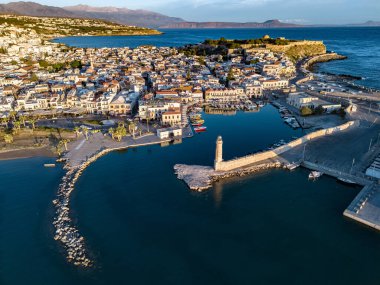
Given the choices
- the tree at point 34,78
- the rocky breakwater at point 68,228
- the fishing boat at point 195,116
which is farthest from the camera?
the tree at point 34,78

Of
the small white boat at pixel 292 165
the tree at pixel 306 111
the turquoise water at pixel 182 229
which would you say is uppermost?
the tree at pixel 306 111

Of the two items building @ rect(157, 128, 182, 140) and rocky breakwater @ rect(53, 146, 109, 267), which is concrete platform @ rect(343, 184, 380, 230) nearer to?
rocky breakwater @ rect(53, 146, 109, 267)

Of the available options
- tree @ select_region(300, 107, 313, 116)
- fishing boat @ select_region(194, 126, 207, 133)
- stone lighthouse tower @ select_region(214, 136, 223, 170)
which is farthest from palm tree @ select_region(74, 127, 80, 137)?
tree @ select_region(300, 107, 313, 116)

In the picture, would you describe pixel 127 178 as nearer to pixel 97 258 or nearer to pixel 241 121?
pixel 97 258

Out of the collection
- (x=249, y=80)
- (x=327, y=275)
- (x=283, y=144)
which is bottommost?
(x=327, y=275)

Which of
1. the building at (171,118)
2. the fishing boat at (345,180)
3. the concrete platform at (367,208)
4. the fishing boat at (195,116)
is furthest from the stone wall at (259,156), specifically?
the fishing boat at (195,116)

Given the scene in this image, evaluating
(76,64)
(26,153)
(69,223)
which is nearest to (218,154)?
(69,223)

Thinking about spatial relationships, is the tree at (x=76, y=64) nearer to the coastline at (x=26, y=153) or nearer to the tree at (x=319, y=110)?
the coastline at (x=26, y=153)

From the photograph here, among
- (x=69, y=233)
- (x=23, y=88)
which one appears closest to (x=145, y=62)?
(x=23, y=88)
